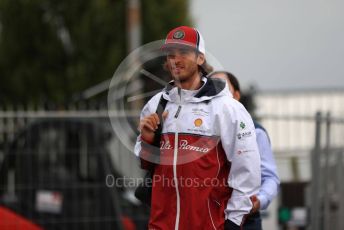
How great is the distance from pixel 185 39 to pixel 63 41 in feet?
84.1

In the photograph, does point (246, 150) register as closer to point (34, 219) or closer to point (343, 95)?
point (34, 219)

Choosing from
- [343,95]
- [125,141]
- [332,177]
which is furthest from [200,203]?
[343,95]

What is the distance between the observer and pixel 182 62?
5504mm

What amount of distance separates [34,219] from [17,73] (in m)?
21.5

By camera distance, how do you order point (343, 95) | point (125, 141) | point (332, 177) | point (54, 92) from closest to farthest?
point (125, 141)
point (332, 177)
point (343, 95)
point (54, 92)

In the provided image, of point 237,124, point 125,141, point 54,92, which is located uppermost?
point 237,124

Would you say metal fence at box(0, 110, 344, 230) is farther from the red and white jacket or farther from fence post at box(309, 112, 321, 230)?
the red and white jacket

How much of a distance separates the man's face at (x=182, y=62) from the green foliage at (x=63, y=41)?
2403 centimetres

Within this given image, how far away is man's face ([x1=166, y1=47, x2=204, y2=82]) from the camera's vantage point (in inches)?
217

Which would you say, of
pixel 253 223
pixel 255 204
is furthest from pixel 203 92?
pixel 253 223

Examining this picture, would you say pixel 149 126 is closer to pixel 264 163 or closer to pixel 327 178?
pixel 264 163

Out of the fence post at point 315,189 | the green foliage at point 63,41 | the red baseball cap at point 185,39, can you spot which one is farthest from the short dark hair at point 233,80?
the green foliage at point 63,41

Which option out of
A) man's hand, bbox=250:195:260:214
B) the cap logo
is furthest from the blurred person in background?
the cap logo

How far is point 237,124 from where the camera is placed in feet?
17.9
